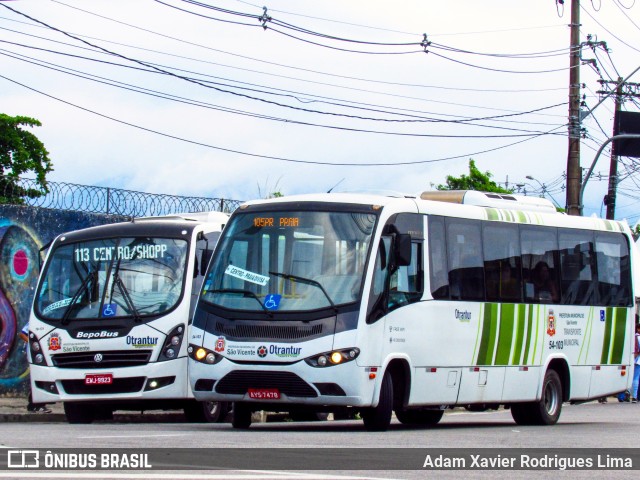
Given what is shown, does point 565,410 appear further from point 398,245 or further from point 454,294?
point 398,245

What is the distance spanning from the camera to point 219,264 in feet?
53.4

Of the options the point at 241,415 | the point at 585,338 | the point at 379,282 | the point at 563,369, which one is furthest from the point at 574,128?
the point at 241,415

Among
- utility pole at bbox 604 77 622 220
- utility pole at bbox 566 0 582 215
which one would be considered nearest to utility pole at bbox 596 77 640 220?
utility pole at bbox 604 77 622 220

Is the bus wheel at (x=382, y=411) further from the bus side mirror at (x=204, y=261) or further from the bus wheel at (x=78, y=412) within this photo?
the bus wheel at (x=78, y=412)

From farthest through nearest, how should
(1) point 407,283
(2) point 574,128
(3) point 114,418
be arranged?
1. (2) point 574,128
2. (3) point 114,418
3. (1) point 407,283

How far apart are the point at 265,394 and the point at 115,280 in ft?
12.9

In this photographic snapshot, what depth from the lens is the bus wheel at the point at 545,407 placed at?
19594mm

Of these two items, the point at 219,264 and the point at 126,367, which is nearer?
the point at 219,264

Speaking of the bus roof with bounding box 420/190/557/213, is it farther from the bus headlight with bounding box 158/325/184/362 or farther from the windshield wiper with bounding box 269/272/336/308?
the windshield wiper with bounding box 269/272/336/308

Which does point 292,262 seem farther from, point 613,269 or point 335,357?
point 613,269

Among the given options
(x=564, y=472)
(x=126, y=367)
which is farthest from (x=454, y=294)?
(x=564, y=472)

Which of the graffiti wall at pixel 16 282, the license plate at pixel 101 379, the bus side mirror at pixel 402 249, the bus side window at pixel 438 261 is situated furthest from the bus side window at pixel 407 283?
the graffiti wall at pixel 16 282

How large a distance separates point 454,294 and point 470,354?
2.86 ft

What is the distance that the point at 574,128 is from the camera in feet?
112
